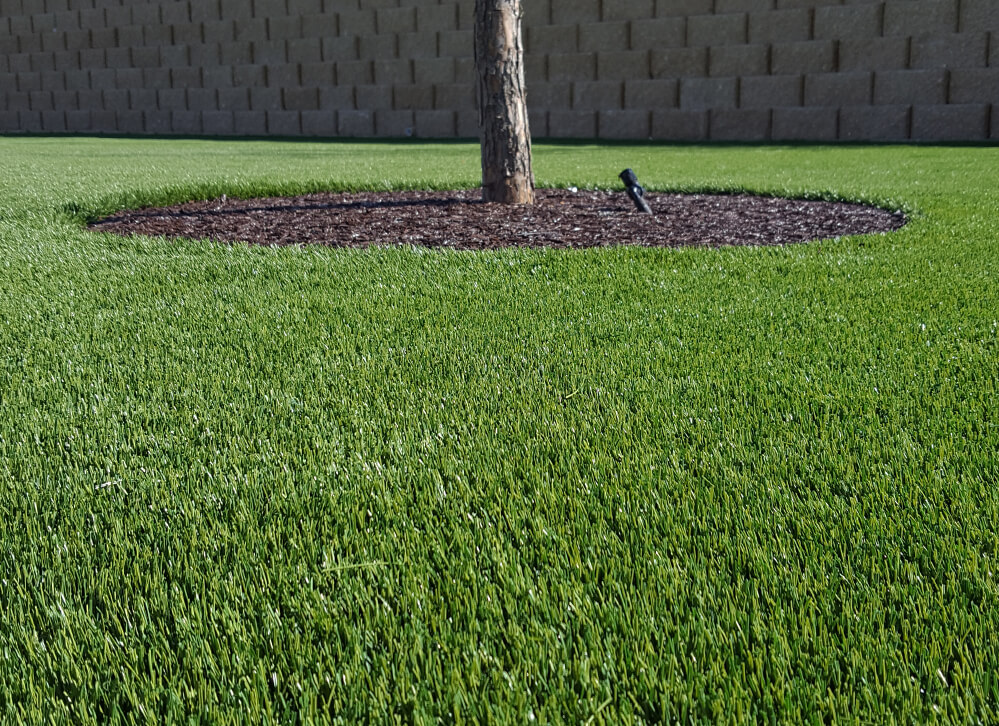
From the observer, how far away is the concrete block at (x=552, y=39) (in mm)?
14789

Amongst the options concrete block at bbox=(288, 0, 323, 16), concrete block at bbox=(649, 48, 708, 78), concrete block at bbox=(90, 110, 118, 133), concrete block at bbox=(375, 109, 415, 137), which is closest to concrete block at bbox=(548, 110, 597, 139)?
concrete block at bbox=(649, 48, 708, 78)

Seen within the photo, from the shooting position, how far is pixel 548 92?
1527cm

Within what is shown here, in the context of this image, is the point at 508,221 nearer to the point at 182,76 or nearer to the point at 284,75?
the point at 284,75

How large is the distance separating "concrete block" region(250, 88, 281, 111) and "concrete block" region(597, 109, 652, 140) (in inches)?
246

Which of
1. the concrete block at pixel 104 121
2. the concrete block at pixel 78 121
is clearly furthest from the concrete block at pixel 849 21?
the concrete block at pixel 78 121

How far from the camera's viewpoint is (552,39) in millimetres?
14945

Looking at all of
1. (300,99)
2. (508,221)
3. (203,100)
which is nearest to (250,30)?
(300,99)

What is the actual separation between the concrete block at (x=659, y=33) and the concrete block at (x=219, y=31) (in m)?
7.71

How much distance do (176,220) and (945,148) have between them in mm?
9340

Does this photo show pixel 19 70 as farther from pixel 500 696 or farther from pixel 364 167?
pixel 500 696

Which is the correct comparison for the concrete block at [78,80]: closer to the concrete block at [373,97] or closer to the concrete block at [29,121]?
the concrete block at [29,121]

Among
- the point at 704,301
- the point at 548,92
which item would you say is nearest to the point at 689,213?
the point at 704,301

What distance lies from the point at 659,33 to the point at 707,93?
1.15m

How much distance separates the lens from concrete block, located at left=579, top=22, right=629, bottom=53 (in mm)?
14383
